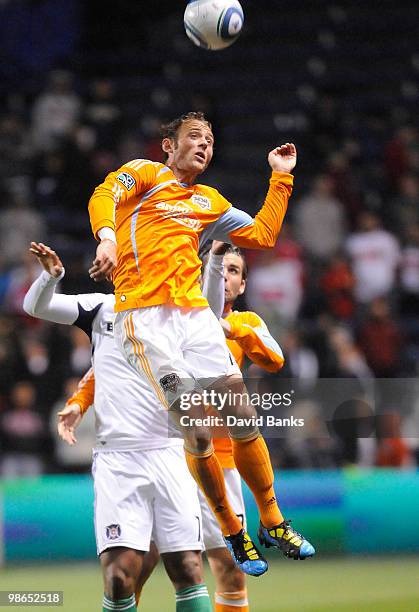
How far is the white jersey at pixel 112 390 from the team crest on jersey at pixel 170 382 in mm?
346

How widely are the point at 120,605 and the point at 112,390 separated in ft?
3.22

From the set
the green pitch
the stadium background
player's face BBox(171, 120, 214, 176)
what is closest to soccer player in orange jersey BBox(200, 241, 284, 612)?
player's face BBox(171, 120, 214, 176)

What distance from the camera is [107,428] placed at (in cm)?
561

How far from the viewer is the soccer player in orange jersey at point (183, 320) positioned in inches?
213

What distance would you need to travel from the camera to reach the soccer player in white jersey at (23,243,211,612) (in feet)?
17.5

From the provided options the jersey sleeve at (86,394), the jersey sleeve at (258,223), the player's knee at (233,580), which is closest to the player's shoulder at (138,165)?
the jersey sleeve at (258,223)

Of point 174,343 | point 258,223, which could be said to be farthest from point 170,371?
point 258,223

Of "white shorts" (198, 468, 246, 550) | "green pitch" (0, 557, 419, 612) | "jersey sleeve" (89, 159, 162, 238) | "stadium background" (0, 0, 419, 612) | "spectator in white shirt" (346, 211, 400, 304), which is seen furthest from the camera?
"spectator in white shirt" (346, 211, 400, 304)

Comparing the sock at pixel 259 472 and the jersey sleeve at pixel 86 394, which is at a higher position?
the jersey sleeve at pixel 86 394

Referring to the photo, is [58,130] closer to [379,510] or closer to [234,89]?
[234,89]

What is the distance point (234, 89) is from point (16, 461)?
20.2 ft

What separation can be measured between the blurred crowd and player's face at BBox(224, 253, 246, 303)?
4.21 feet

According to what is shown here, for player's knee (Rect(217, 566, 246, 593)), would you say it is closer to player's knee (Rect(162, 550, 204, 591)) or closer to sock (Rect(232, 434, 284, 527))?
sock (Rect(232, 434, 284, 527))

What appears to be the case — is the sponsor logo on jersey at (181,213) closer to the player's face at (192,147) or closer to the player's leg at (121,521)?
the player's face at (192,147)
